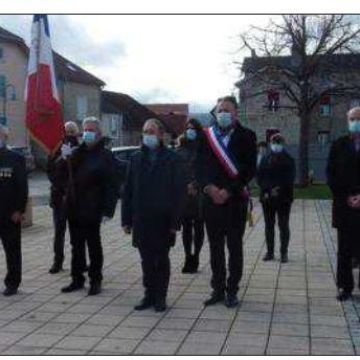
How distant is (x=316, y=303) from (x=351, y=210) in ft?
3.49

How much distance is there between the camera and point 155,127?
7.64 metres

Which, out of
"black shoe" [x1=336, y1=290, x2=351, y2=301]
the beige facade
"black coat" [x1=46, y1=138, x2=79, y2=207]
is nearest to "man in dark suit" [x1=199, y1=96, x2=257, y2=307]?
"black shoe" [x1=336, y1=290, x2=351, y2=301]

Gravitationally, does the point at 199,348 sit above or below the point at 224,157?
below

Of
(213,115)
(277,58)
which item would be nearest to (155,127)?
(213,115)

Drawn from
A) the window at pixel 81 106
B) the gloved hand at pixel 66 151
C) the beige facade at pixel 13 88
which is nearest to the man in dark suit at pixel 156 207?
the gloved hand at pixel 66 151

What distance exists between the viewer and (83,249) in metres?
8.55

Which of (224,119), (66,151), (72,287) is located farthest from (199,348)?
(66,151)

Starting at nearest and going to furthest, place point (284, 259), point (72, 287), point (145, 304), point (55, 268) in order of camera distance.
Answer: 1. point (145, 304)
2. point (72, 287)
3. point (55, 268)
4. point (284, 259)

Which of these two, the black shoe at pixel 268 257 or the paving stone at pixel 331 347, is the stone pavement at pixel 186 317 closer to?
the paving stone at pixel 331 347

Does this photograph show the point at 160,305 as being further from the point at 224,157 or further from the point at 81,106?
the point at 81,106

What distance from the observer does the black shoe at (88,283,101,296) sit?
8.25 meters

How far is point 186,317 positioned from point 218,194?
131 centimetres

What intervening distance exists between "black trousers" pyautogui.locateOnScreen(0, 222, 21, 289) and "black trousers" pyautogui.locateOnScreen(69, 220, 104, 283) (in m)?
0.63

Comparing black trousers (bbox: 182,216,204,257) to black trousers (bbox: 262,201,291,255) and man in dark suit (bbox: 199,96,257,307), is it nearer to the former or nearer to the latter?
black trousers (bbox: 262,201,291,255)
